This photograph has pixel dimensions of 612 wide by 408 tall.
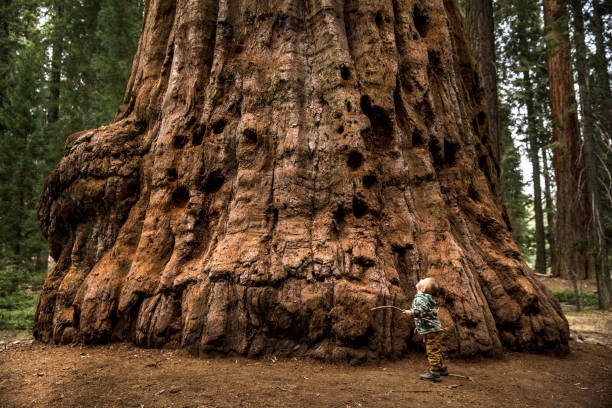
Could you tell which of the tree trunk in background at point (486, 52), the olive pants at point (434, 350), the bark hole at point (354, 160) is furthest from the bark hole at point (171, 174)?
the tree trunk in background at point (486, 52)

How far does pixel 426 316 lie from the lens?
4629mm

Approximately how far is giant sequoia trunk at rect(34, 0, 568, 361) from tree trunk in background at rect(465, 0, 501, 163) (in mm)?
3277

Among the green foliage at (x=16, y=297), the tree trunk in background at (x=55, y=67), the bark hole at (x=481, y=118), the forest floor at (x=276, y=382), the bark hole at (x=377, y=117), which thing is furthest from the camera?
the tree trunk in background at (x=55, y=67)

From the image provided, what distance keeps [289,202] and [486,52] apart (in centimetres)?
805

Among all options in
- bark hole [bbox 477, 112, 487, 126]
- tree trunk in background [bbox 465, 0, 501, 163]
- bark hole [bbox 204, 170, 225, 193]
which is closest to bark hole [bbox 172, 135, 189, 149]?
bark hole [bbox 204, 170, 225, 193]

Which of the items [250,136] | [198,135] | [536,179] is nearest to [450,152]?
[250,136]

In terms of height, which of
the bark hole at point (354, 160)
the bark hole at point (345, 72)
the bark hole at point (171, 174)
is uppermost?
the bark hole at point (345, 72)

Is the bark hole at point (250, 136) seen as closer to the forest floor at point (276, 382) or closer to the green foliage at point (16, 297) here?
the forest floor at point (276, 382)

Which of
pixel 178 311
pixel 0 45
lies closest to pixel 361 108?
pixel 178 311

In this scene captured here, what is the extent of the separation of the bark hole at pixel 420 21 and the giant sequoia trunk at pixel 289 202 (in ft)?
0.08

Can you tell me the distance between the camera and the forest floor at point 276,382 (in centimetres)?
383

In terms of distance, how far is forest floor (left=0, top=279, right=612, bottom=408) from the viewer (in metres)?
3.83

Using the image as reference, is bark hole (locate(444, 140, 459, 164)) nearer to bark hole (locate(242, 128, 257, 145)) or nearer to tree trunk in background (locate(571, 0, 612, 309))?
bark hole (locate(242, 128, 257, 145))

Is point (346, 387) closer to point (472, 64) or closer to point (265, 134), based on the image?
point (265, 134)
